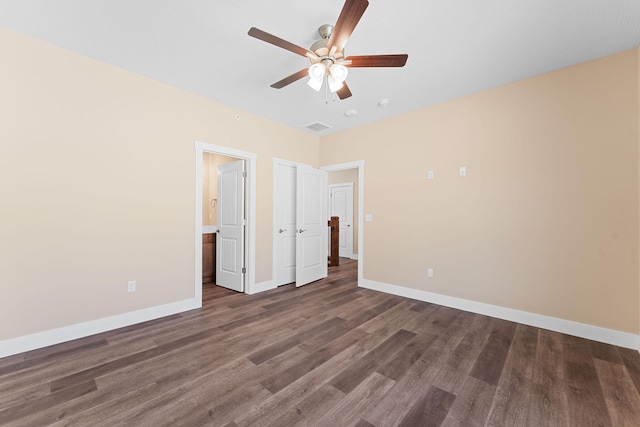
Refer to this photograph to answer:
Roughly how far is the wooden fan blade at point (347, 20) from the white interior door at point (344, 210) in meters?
5.60

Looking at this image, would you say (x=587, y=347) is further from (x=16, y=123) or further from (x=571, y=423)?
(x=16, y=123)

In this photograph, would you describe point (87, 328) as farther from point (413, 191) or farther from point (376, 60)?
point (413, 191)

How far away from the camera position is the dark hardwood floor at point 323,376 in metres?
1.63

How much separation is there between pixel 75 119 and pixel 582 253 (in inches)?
210

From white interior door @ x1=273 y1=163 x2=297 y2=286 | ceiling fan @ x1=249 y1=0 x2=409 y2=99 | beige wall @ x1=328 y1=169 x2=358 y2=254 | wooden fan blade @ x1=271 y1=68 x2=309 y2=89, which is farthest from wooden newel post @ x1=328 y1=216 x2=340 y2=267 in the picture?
ceiling fan @ x1=249 y1=0 x2=409 y2=99

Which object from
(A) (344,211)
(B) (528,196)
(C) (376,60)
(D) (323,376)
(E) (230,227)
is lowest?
(D) (323,376)

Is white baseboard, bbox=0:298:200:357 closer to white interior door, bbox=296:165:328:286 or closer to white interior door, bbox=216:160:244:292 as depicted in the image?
white interior door, bbox=216:160:244:292

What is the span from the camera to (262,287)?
4246 mm

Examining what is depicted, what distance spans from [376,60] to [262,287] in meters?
3.54

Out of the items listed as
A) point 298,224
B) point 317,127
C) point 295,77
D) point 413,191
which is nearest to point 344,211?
point 298,224

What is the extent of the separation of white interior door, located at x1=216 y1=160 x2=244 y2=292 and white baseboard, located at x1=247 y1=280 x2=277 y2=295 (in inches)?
7.5

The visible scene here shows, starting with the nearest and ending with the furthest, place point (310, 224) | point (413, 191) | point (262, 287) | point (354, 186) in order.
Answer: point (413, 191) < point (262, 287) < point (310, 224) < point (354, 186)

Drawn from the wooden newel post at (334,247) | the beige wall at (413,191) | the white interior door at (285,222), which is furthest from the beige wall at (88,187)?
the wooden newel post at (334,247)

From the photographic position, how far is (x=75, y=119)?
2607 millimetres
